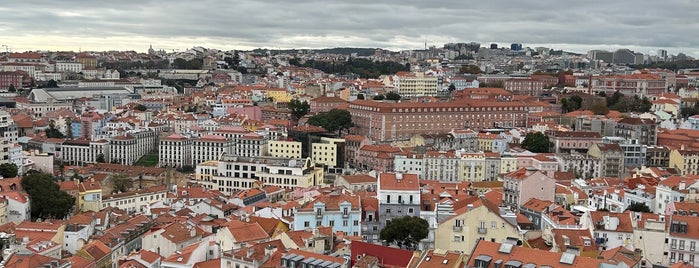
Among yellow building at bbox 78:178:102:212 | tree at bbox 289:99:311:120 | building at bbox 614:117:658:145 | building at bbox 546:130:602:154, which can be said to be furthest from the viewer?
tree at bbox 289:99:311:120

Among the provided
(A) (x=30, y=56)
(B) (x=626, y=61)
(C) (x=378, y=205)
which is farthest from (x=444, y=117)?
(B) (x=626, y=61)

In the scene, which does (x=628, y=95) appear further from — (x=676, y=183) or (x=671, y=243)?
(x=671, y=243)

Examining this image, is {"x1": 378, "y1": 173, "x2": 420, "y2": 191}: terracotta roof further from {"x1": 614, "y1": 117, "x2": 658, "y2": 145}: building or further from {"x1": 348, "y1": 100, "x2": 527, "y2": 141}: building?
{"x1": 614, "y1": 117, "x2": 658, "y2": 145}: building

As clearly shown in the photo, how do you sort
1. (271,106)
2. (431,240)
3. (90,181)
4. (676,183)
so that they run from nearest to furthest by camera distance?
(431,240)
(676,183)
(90,181)
(271,106)

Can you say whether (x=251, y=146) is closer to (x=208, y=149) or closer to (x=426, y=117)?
(x=208, y=149)

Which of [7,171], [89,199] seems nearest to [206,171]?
[89,199]

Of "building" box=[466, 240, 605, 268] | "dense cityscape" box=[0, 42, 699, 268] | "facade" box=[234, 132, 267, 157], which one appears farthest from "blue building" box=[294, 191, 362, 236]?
"facade" box=[234, 132, 267, 157]
